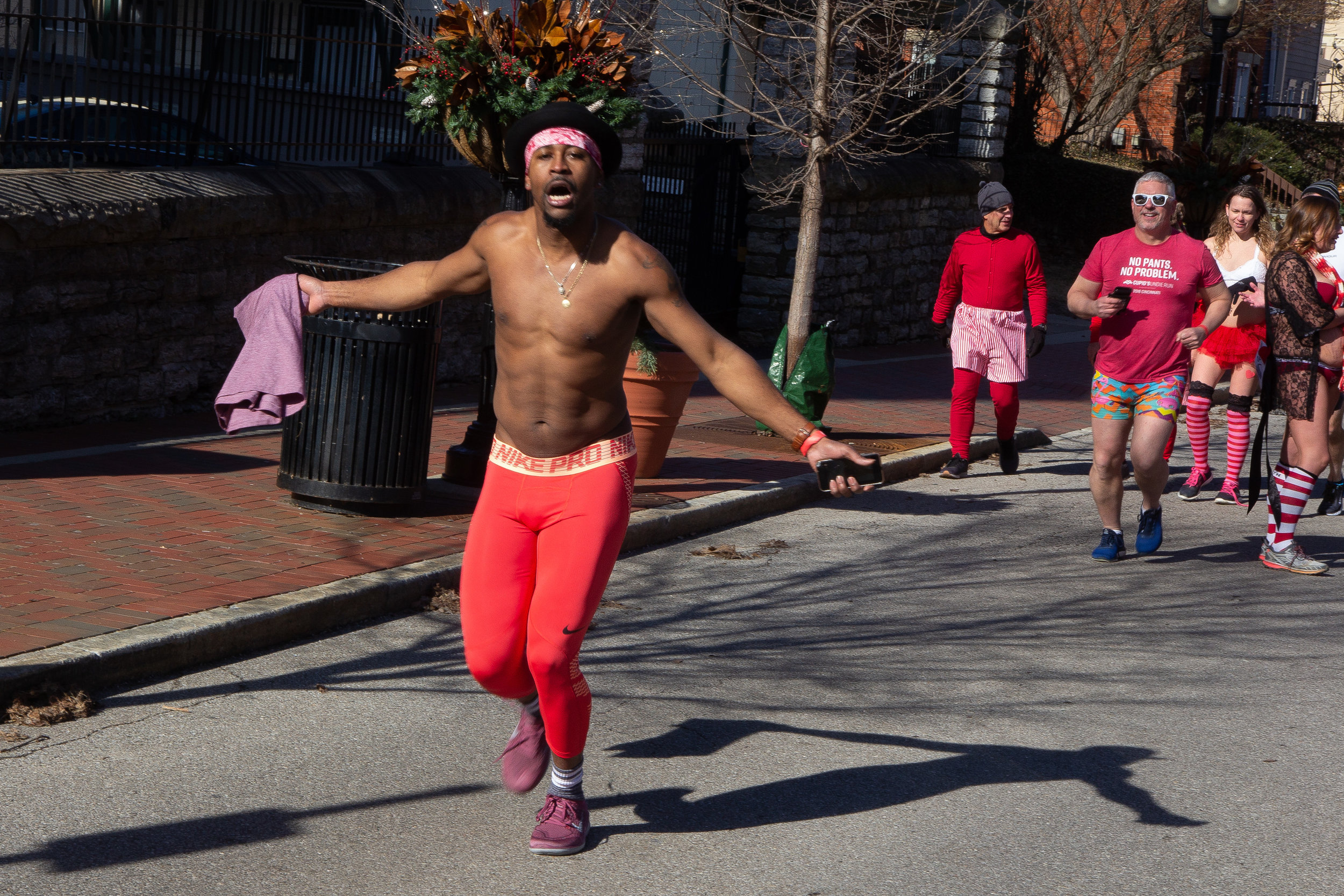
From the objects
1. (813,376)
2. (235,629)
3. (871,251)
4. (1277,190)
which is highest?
(1277,190)

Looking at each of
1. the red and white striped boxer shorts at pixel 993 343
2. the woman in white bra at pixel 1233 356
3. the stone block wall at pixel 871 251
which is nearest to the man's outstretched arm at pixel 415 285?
the red and white striped boxer shorts at pixel 993 343

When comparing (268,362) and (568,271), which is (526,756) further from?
(268,362)

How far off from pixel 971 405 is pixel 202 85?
5.89m

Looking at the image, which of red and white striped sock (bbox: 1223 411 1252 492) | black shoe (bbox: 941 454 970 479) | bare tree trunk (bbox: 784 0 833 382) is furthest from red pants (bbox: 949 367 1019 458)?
red and white striped sock (bbox: 1223 411 1252 492)

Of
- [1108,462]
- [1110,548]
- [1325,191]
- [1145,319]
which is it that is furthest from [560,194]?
[1325,191]

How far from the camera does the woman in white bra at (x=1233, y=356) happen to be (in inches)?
389

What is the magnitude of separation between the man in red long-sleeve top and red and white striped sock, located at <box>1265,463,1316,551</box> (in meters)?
2.29

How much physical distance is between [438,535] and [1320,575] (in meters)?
4.84

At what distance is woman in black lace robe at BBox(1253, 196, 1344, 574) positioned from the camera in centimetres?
799

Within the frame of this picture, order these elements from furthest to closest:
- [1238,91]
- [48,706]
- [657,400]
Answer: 1. [1238,91]
2. [657,400]
3. [48,706]

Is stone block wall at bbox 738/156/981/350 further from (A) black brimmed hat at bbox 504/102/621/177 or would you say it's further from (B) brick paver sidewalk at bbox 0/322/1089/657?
(A) black brimmed hat at bbox 504/102/621/177

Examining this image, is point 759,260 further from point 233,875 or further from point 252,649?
point 233,875

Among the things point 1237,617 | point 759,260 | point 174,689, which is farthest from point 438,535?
point 759,260

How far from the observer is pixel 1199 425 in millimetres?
10391
